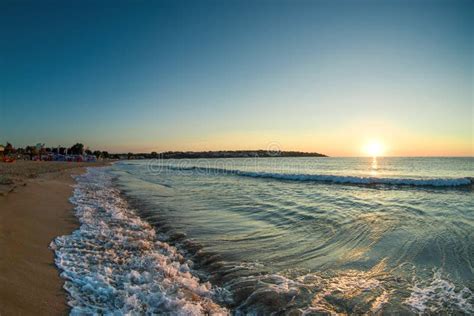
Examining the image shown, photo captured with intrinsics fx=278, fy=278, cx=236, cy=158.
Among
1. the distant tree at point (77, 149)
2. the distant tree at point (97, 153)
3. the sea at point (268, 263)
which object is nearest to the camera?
the sea at point (268, 263)

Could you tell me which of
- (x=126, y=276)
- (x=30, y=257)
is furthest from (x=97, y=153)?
(x=126, y=276)

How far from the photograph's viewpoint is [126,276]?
515cm

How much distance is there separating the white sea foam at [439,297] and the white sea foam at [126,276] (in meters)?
3.18

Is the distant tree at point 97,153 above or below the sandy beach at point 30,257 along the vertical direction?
above

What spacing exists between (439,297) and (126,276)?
218 inches

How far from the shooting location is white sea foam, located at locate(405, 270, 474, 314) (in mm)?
4445

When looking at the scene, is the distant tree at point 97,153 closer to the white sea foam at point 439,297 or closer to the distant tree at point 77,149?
the distant tree at point 77,149

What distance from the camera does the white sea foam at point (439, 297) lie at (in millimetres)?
4445

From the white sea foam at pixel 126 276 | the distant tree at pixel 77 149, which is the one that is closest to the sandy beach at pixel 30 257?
the white sea foam at pixel 126 276

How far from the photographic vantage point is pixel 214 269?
5.94 m

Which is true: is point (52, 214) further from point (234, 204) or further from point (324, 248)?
point (324, 248)

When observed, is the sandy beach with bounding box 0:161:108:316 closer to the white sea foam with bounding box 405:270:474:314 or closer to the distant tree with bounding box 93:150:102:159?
the white sea foam with bounding box 405:270:474:314

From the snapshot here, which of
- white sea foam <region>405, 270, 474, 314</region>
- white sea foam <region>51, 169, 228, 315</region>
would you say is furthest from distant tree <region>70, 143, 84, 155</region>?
white sea foam <region>405, 270, 474, 314</region>

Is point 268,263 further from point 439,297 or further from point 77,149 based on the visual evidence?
point 77,149
